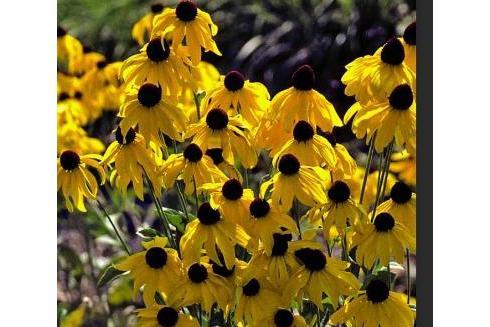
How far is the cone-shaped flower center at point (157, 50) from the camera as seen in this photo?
2094mm

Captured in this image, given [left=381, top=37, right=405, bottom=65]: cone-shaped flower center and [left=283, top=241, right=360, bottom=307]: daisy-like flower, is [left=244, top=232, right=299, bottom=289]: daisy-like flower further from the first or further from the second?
[left=381, top=37, right=405, bottom=65]: cone-shaped flower center

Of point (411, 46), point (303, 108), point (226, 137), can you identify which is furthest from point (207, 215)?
point (411, 46)

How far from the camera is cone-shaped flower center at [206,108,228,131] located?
204cm

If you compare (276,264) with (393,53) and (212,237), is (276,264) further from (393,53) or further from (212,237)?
(393,53)

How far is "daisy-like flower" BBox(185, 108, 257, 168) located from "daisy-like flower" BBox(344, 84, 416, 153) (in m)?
0.22

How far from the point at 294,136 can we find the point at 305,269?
0.23 meters

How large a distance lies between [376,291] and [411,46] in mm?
425

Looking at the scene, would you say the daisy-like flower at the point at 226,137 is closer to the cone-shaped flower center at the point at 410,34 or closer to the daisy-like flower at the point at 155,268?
the daisy-like flower at the point at 155,268

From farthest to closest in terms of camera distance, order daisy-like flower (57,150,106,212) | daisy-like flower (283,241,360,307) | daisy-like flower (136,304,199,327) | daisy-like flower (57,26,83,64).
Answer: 1. daisy-like flower (57,26,83,64)
2. daisy-like flower (57,150,106,212)
3. daisy-like flower (136,304,199,327)
4. daisy-like flower (283,241,360,307)

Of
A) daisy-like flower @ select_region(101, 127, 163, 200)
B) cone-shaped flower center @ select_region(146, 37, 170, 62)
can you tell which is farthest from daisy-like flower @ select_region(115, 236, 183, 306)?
cone-shaped flower center @ select_region(146, 37, 170, 62)

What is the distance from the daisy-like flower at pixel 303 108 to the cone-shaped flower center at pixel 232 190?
0.13 m
